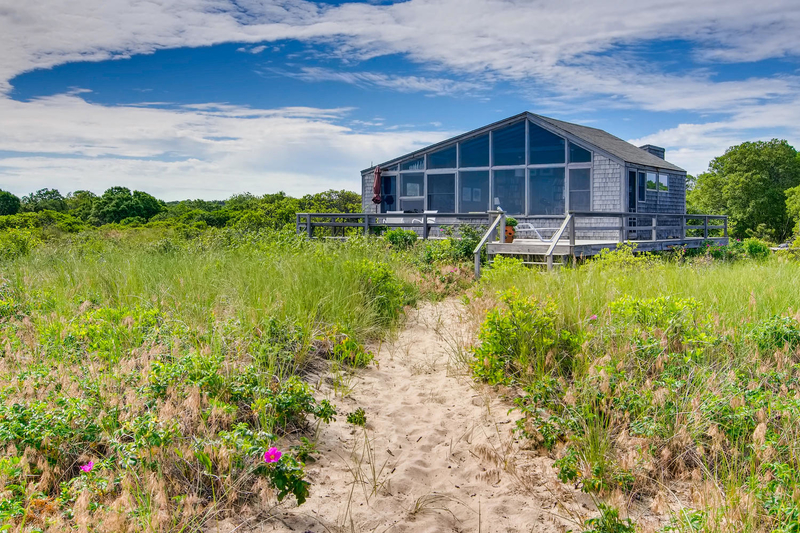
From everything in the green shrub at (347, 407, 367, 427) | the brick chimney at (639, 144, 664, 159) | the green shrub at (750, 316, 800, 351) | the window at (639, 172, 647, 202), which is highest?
the brick chimney at (639, 144, 664, 159)

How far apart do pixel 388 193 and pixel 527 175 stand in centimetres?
603

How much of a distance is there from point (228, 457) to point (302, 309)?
295 cm

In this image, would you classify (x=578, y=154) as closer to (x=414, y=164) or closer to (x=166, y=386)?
(x=414, y=164)

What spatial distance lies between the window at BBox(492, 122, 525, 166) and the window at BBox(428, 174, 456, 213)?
1.97 meters

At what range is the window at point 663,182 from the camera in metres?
23.3

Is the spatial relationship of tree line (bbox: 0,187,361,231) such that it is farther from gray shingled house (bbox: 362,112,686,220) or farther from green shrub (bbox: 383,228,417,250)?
green shrub (bbox: 383,228,417,250)

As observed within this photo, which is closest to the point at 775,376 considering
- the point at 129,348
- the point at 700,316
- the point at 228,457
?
the point at 700,316

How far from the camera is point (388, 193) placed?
971 inches

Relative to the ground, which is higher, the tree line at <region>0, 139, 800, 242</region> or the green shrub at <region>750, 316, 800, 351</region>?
the tree line at <region>0, 139, 800, 242</region>

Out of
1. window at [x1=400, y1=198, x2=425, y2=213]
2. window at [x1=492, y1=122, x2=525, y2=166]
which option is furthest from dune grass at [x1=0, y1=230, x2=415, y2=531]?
window at [x1=400, y1=198, x2=425, y2=213]

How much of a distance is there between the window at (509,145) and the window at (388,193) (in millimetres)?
4469

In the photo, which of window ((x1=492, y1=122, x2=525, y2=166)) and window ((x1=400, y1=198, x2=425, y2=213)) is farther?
window ((x1=400, y1=198, x2=425, y2=213))

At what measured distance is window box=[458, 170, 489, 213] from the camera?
22.4m

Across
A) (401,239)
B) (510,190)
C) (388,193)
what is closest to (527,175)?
(510,190)
